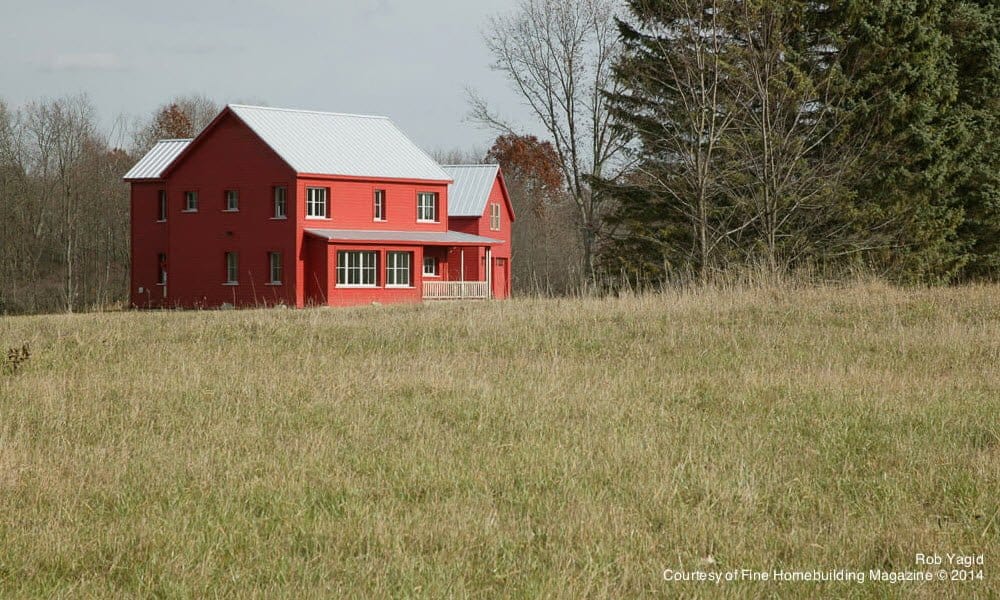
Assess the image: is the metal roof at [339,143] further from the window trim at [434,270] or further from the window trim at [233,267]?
the window trim at [233,267]

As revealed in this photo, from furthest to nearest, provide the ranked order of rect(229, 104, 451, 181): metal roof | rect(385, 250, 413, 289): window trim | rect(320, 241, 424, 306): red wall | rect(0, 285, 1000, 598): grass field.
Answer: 1. rect(229, 104, 451, 181): metal roof
2. rect(385, 250, 413, 289): window trim
3. rect(320, 241, 424, 306): red wall
4. rect(0, 285, 1000, 598): grass field

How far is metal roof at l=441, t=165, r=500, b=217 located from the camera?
48.5m

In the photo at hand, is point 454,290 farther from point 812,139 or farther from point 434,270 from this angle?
point 812,139

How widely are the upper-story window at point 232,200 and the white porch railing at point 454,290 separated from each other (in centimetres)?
867

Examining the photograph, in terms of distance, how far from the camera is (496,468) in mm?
6535

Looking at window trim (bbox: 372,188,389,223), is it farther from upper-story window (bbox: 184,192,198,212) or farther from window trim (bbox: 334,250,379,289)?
upper-story window (bbox: 184,192,198,212)

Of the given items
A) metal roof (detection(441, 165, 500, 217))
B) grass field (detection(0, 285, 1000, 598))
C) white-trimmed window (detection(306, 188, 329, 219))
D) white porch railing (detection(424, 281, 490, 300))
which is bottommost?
grass field (detection(0, 285, 1000, 598))

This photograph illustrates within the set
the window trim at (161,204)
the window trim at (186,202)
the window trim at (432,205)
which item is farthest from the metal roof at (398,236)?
the window trim at (161,204)

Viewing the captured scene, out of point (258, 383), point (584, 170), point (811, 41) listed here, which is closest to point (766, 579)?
point (258, 383)

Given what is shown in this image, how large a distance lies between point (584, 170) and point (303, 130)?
40.0ft

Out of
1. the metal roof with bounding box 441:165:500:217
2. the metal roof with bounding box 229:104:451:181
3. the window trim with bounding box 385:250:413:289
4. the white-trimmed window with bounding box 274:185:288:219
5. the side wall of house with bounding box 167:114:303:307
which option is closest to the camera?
the side wall of house with bounding box 167:114:303:307

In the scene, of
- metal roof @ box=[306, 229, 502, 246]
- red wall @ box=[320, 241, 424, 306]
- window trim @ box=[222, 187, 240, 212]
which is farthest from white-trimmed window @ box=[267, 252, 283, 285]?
window trim @ box=[222, 187, 240, 212]

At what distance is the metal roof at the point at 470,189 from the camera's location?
48469 millimetres

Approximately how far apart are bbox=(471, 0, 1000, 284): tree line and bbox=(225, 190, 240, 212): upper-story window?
17.8 meters
